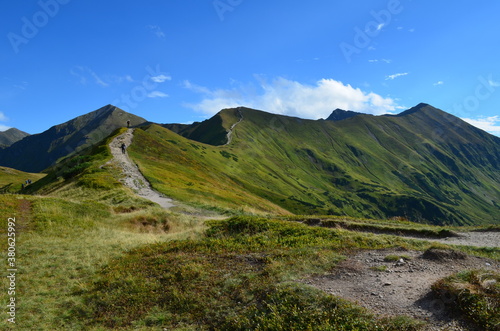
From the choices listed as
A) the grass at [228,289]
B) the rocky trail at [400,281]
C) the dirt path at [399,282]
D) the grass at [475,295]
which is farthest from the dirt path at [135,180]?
the grass at [475,295]

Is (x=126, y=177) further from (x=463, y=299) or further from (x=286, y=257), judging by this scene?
(x=463, y=299)

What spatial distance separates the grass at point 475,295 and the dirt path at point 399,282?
0.36 metres

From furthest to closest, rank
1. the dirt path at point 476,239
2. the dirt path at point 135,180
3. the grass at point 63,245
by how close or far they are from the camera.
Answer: the dirt path at point 135,180
the dirt path at point 476,239
the grass at point 63,245

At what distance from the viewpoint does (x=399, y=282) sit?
12.3m

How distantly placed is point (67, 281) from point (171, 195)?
30.5 meters

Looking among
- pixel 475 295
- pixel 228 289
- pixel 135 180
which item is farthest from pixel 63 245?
pixel 135 180

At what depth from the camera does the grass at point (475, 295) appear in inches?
347

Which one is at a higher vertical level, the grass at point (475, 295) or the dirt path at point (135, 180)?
the dirt path at point (135, 180)

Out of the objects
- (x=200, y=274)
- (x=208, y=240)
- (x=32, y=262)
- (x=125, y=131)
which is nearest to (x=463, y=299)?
(x=200, y=274)

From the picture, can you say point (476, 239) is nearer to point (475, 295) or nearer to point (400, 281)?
point (400, 281)

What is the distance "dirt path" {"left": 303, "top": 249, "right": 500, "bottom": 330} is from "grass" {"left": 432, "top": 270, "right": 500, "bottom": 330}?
36 centimetres

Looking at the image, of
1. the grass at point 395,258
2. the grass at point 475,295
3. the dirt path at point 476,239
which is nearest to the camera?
the grass at point 475,295

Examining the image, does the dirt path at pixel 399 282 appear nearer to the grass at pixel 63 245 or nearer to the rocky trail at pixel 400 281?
the rocky trail at pixel 400 281

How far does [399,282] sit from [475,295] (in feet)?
9.86
